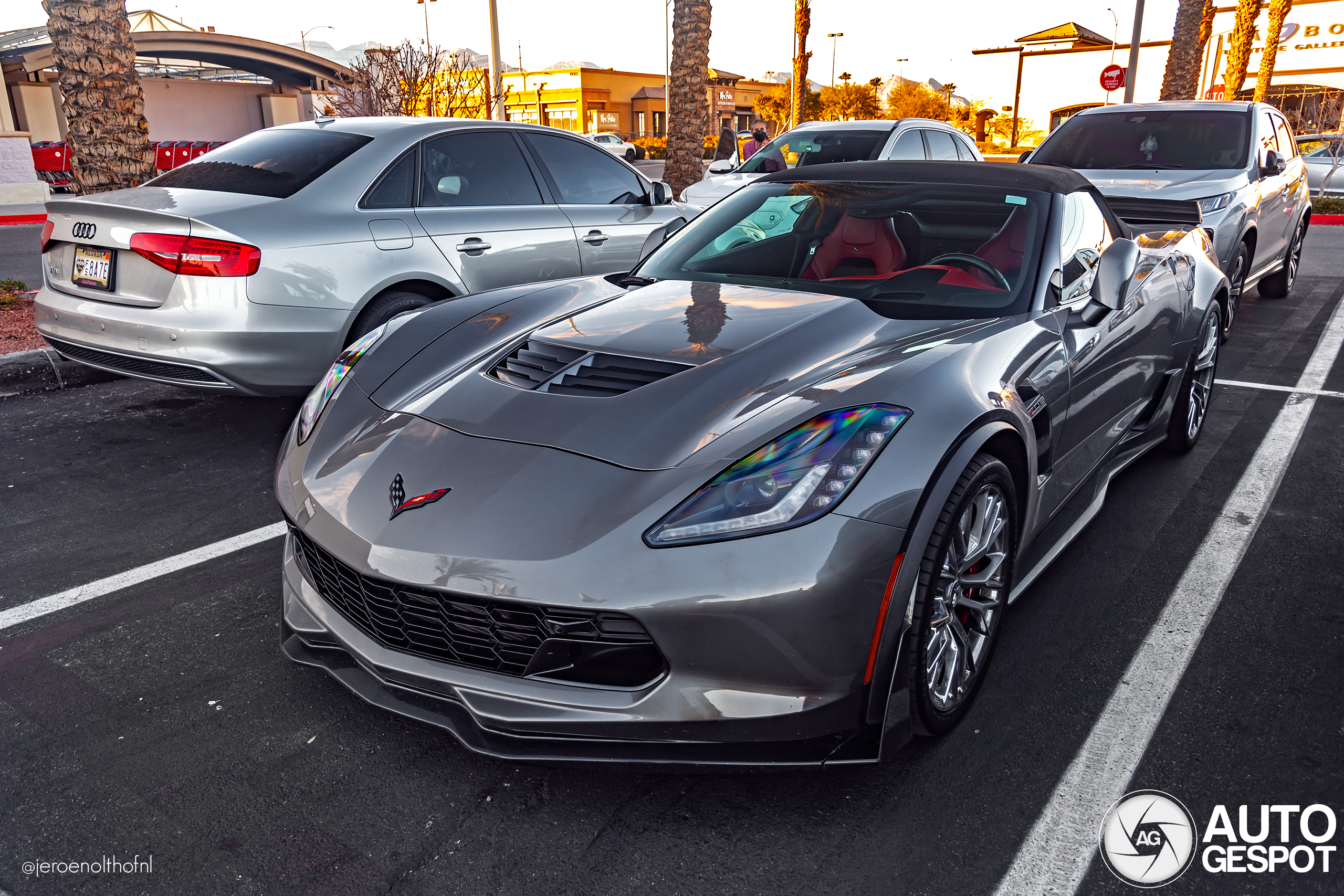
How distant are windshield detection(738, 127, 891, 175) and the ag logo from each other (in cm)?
893

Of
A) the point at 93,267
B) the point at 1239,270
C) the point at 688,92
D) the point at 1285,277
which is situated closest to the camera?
the point at 93,267

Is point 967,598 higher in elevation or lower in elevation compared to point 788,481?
lower

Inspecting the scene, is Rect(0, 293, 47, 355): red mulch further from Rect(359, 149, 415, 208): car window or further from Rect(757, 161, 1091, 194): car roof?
Rect(757, 161, 1091, 194): car roof

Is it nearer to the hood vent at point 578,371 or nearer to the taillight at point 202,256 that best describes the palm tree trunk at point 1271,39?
the taillight at point 202,256

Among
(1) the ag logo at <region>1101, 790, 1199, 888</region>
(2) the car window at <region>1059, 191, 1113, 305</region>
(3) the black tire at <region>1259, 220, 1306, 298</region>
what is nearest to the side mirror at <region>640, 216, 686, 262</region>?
(2) the car window at <region>1059, 191, 1113, 305</region>

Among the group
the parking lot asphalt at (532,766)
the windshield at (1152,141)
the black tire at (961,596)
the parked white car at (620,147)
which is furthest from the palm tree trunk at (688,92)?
the parked white car at (620,147)

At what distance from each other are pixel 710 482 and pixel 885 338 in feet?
3.09

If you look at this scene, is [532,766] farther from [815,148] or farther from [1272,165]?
[815,148]

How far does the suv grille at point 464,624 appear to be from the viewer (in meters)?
2.01

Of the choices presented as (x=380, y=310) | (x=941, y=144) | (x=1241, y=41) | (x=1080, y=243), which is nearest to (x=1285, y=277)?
(x=941, y=144)

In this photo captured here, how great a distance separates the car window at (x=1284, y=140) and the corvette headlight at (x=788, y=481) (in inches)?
325

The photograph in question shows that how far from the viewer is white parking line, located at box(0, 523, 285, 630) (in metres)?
3.11

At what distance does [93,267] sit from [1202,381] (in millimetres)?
5440

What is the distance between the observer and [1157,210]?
6805mm
